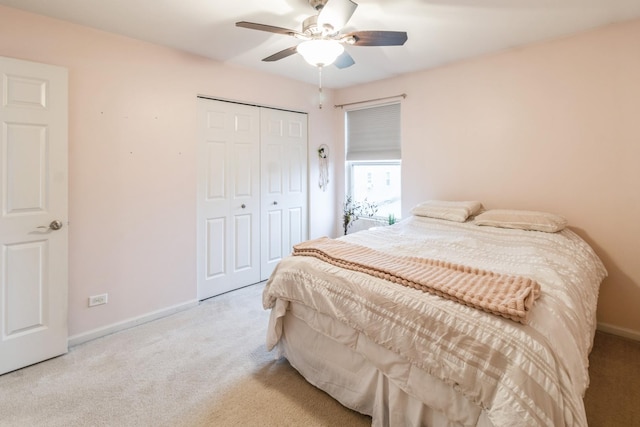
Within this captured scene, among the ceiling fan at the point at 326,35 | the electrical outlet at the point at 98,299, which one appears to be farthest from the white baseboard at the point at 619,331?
the electrical outlet at the point at 98,299

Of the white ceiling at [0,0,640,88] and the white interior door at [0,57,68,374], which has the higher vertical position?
the white ceiling at [0,0,640,88]

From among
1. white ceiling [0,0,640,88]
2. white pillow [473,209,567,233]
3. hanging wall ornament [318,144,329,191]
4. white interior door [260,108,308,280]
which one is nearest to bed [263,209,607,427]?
white pillow [473,209,567,233]

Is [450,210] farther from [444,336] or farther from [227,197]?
[227,197]

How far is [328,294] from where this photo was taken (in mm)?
1830

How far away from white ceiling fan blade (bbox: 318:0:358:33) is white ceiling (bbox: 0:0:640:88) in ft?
1.33

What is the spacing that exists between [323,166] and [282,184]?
747 millimetres

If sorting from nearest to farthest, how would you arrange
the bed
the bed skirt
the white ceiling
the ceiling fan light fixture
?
1. the bed
2. the bed skirt
3. the ceiling fan light fixture
4. the white ceiling

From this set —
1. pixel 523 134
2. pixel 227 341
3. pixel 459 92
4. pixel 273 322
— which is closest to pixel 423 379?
pixel 273 322

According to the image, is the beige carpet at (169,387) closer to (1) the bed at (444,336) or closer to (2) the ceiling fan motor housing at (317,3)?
(1) the bed at (444,336)

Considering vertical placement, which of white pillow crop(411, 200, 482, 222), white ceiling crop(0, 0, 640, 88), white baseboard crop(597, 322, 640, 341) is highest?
white ceiling crop(0, 0, 640, 88)

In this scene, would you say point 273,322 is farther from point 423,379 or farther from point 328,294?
point 423,379

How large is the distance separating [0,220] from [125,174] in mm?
855

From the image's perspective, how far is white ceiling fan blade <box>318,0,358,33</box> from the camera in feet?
5.78

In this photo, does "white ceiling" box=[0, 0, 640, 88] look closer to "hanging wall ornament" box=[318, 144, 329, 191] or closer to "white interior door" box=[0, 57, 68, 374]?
"white interior door" box=[0, 57, 68, 374]
